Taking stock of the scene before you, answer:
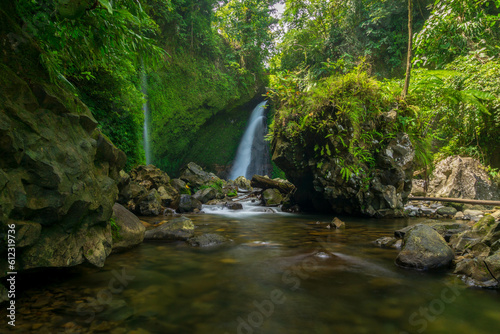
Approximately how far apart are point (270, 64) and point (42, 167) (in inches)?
647

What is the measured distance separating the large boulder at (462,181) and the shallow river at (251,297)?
7558 mm

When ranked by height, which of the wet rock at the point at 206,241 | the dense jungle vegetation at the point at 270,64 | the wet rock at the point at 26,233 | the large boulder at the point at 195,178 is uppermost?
the dense jungle vegetation at the point at 270,64

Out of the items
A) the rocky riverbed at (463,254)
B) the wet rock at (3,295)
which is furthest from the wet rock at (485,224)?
the wet rock at (3,295)

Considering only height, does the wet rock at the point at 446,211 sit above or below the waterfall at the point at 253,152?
below

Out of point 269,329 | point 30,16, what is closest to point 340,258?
point 269,329

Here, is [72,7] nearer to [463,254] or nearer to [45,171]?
[45,171]

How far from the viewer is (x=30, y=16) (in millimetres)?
2393

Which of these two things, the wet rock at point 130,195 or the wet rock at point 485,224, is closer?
the wet rock at point 485,224

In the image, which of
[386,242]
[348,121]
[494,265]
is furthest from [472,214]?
[494,265]

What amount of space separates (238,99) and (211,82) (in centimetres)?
261

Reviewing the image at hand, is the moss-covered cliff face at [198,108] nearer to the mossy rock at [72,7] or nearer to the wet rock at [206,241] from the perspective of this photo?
the wet rock at [206,241]

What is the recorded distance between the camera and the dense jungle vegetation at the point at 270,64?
280cm

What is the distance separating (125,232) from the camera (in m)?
4.10

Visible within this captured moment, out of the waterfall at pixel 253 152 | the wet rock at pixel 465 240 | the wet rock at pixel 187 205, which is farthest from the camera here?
the waterfall at pixel 253 152
